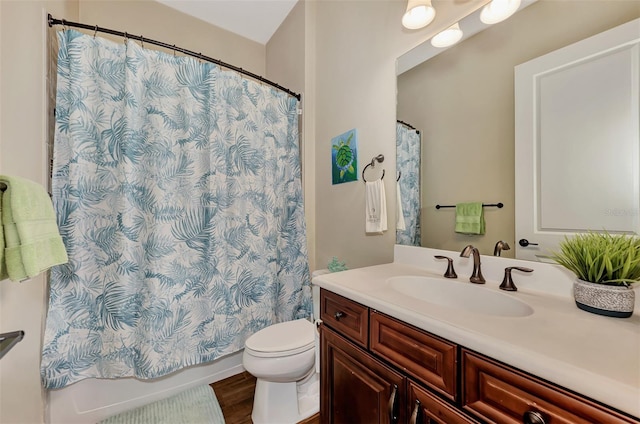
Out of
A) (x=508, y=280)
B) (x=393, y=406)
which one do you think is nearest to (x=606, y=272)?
(x=508, y=280)

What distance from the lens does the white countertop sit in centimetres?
43

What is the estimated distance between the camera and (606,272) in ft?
2.24

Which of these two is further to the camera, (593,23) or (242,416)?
(242,416)

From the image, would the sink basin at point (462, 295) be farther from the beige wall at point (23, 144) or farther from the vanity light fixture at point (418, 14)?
the beige wall at point (23, 144)

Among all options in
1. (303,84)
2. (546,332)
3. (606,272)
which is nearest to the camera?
(546,332)

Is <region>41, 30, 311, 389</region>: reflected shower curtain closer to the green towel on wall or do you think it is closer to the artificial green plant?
the green towel on wall

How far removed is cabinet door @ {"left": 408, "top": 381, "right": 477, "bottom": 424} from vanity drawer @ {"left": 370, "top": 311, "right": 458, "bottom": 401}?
0.03 metres

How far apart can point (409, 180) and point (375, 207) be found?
0.79 feet

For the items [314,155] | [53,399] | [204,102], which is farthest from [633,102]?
[53,399]

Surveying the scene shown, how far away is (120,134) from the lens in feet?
4.50

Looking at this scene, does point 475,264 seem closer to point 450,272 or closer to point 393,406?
point 450,272

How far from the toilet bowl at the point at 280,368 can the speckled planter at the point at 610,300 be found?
1.13m

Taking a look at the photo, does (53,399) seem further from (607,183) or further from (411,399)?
(607,183)

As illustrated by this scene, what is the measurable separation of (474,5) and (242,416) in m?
2.34
